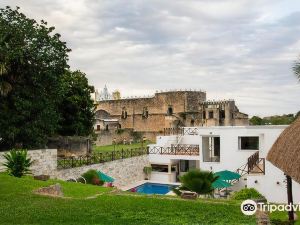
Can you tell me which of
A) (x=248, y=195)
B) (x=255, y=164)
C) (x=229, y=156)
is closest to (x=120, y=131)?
(x=229, y=156)

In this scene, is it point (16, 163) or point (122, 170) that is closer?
point (16, 163)

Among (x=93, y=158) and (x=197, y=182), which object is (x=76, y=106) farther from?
(x=197, y=182)

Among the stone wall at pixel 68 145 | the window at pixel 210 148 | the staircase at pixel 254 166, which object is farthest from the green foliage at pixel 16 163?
the window at pixel 210 148

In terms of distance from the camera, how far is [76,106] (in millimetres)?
30109

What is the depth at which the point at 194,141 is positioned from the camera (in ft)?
114

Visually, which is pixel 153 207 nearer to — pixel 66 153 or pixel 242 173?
pixel 242 173

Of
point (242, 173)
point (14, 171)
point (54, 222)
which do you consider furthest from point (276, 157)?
point (242, 173)

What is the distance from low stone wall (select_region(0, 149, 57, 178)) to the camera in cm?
2062

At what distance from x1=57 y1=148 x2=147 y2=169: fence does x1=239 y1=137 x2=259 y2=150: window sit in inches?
344

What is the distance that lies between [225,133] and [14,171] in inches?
544

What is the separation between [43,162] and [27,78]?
4.88 meters

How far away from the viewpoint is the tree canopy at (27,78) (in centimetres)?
2144

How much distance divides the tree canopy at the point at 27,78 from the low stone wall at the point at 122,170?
2.55 m

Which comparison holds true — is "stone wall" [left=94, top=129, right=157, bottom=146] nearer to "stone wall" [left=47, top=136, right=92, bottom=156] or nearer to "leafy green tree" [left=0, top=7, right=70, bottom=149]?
"stone wall" [left=47, top=136, right=92, bottom=156]
